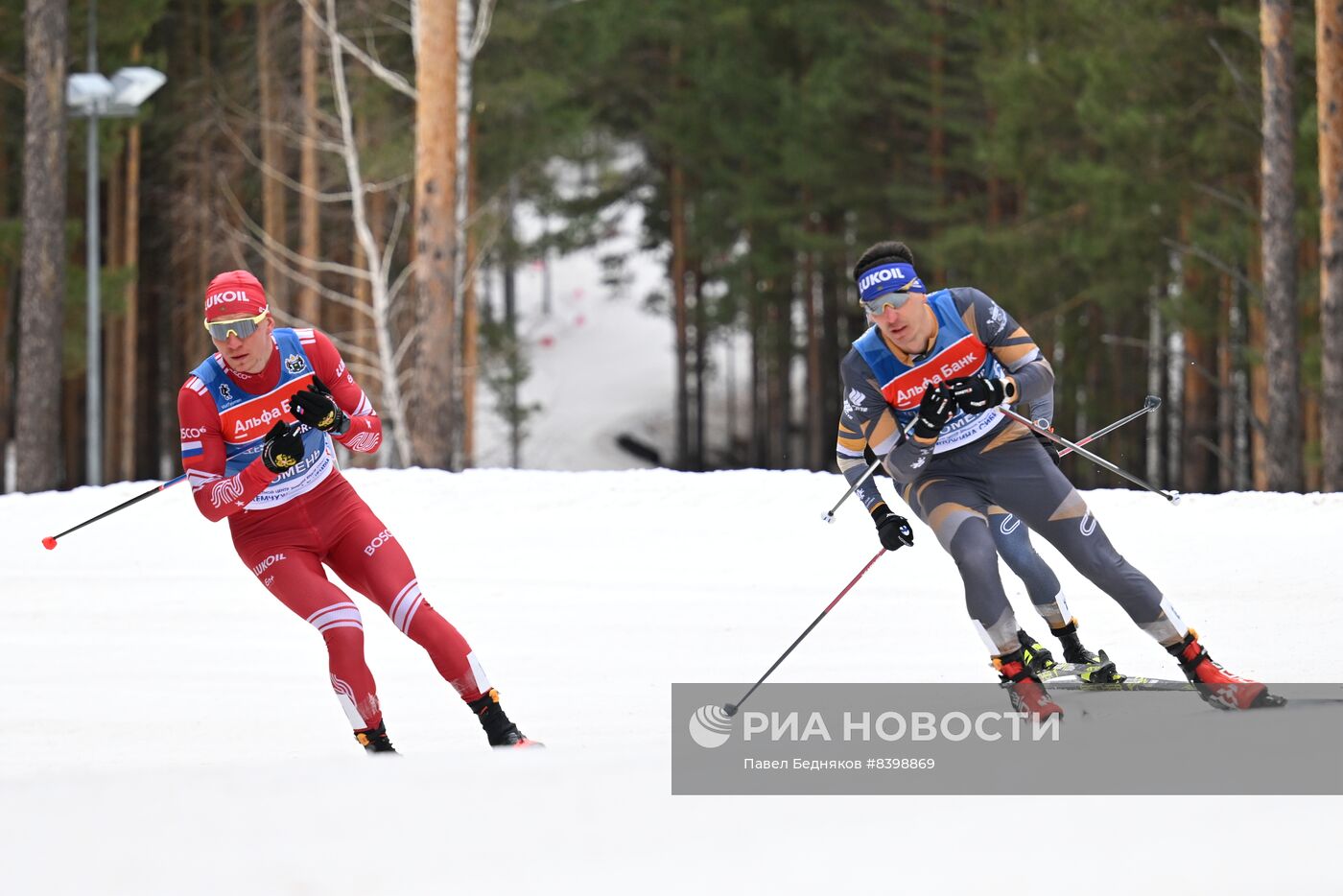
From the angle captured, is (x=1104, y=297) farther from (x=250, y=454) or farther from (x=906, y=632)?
(x=250, y=454)

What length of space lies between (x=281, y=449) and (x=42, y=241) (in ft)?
38.6

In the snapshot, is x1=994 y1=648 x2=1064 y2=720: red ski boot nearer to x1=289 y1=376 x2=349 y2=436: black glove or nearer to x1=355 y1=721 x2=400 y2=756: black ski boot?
x1=355 y1=721 x2=400 y2=756: black ski boot

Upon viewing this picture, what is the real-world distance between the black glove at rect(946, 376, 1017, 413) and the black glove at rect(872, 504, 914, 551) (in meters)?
0.49

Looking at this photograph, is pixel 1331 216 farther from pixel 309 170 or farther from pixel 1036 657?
pixel 309 170

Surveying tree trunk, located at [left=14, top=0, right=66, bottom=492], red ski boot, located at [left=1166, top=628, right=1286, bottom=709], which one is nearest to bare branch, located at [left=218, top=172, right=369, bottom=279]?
tree trunk, located at [left=14, top=0, right=66, bottom=492]

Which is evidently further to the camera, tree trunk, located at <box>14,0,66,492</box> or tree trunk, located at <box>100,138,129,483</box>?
tree trunk, located at <box>100,138,129,483</box>

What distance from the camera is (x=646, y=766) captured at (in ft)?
16.5

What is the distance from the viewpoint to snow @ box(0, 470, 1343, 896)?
3.90 metres

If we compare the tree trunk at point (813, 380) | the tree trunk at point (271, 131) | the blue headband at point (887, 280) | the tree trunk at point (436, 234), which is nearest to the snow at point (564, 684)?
the blue headband at point (887, 280)

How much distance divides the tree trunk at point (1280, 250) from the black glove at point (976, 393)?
965cm

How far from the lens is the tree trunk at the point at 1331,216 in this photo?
44.9 ft

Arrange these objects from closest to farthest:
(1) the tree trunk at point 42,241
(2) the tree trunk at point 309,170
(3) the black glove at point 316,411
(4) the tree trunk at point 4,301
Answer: (3) the black glove at point 316,411
(1) the tree trunk at point 42,241
(2) the tree trunk at point 309,170
(4) the tree trunk at point 4,301

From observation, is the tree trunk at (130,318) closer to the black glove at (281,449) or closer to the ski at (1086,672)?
the black glove at (281,449)

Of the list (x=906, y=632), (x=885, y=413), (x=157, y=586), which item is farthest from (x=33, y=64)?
(x=885, y=413)
